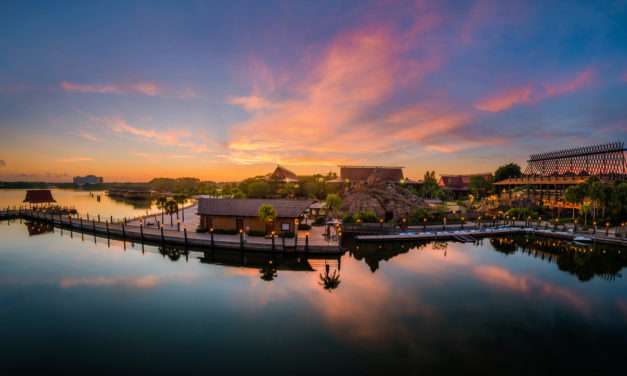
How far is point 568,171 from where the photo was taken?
6062 cm

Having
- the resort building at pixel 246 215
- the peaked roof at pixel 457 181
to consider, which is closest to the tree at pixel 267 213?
the resort building at pixel 246 215

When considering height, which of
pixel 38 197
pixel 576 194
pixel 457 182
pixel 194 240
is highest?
pixel 457 182

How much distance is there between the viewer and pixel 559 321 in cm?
1614

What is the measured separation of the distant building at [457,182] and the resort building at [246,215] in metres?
72.9

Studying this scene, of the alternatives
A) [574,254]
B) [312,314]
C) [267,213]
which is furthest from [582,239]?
[267,213]

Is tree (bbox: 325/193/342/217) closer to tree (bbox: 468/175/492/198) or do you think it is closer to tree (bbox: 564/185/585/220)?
tree (bbox: 564/185/585/220)

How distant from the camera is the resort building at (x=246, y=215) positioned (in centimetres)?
3288

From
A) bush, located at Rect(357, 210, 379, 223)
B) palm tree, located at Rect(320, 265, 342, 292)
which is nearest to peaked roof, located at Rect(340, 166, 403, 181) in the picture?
bush, located at Rect(357, 210, 379, 223)

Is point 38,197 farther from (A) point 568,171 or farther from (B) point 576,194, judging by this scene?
(A) point 568,171

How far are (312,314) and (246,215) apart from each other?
1897cm

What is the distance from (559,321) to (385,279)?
432 inches

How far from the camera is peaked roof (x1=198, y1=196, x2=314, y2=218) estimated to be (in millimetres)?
33031

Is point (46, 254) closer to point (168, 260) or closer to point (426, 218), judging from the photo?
point (168, 260)

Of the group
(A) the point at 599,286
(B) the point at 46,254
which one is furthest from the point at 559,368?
(B) the point at 46,254
